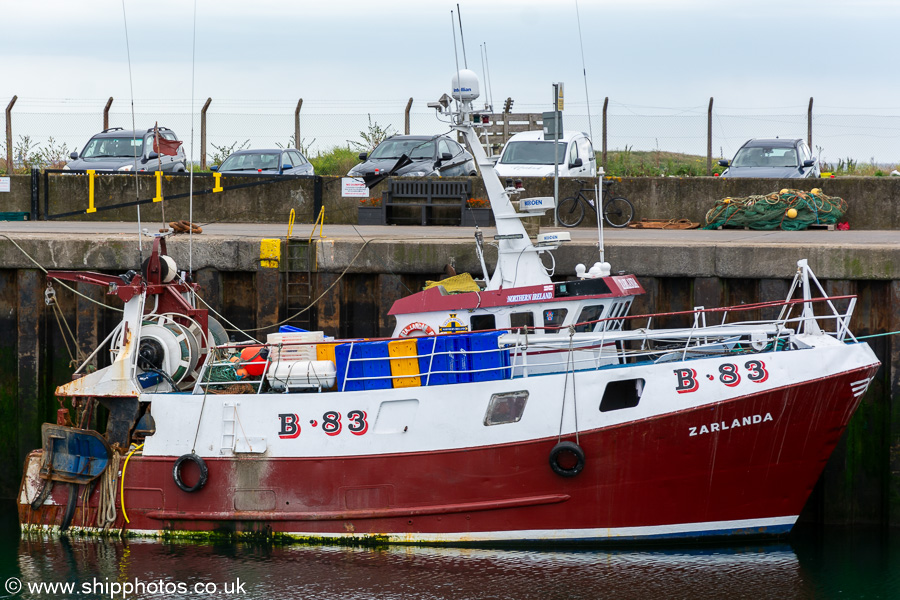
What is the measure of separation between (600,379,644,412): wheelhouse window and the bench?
25.9 feet

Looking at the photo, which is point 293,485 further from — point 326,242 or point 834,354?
point 834,354

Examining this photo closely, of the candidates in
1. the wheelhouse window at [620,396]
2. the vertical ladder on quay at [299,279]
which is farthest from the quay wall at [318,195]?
the wheelhouse window at [620,396]

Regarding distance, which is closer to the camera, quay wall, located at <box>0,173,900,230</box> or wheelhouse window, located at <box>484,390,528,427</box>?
wheelhouse window, located at <box>484,390,528,427</box>

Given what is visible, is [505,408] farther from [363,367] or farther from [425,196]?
[425,196]

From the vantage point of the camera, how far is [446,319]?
1221 centimetres

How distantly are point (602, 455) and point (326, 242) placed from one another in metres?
4.89

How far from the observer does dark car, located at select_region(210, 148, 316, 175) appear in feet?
77.3

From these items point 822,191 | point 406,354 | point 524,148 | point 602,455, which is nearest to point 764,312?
point 602,455

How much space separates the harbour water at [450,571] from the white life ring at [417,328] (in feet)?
8.04

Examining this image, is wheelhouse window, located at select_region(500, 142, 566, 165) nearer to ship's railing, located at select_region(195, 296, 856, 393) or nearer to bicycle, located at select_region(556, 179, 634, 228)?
bicycle, located at select_region(556, 179, 634, 228)

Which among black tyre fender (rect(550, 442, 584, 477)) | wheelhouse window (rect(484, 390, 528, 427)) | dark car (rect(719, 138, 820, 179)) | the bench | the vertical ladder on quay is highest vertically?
dark car (rect(719, 138, 820, 179))

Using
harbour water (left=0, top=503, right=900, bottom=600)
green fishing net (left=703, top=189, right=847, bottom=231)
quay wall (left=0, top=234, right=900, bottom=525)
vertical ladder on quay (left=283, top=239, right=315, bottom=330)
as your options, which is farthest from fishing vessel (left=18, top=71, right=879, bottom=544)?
green fishing net (left=703, top=189, right=847, bottom=231)

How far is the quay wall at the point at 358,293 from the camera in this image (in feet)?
41.1

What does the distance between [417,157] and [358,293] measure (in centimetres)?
853
